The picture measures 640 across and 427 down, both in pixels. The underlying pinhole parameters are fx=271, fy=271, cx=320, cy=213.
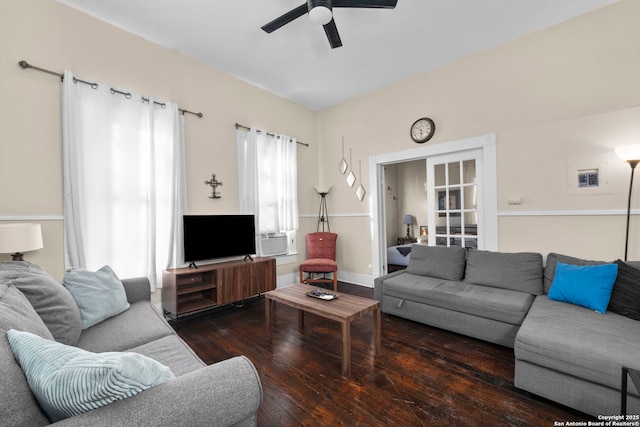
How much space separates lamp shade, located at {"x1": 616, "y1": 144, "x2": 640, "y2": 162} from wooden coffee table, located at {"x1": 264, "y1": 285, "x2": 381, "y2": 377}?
261cm

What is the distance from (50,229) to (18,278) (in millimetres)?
1354

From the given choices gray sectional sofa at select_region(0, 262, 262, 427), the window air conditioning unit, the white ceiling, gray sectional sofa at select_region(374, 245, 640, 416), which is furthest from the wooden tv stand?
the white ceiling

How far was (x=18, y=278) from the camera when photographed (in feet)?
5.07

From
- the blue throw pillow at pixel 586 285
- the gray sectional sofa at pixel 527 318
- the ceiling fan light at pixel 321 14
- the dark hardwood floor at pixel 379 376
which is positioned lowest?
the dark hardwood floor at pixel 379 376

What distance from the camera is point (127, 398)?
0.84 m

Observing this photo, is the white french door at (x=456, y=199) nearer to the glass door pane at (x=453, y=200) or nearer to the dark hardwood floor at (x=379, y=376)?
the glass door pane at (x=453, y=200)

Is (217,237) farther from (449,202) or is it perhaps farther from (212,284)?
(449,202)

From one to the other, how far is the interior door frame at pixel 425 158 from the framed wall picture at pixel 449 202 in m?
0.36

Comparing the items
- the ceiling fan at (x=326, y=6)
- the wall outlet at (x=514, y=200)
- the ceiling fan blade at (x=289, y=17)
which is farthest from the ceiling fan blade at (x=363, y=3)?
the wall outlet at (x=514, y=200)

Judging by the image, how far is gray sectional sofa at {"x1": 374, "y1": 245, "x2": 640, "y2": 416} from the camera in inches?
64.1

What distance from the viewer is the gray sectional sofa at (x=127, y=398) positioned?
78 cm

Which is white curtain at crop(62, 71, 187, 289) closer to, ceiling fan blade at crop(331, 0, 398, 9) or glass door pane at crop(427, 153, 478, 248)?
ceiling fan blade at crop(331, 0, 398, 9)

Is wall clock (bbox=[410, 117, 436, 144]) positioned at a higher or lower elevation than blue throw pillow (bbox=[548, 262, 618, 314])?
higher

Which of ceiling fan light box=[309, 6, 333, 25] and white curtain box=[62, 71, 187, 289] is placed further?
white curtain box=[62, 71, 187, 289]
